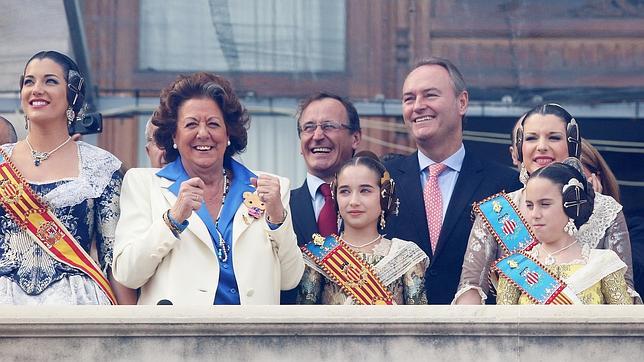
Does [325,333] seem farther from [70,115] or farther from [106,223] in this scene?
[70,115]

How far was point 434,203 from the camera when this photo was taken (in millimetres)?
7102

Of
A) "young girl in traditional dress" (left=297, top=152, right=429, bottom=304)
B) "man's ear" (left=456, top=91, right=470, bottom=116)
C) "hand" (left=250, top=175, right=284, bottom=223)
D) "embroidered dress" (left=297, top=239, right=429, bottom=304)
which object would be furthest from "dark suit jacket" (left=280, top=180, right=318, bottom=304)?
"man's ear" (left=456, top=91, right=470, bottom=116)

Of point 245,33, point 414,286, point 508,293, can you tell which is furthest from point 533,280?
point 245,33

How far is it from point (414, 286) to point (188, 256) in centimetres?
95

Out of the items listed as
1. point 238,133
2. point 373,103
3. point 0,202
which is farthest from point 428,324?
point 373,103

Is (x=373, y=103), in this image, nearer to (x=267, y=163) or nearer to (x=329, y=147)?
(x=267, y=163)

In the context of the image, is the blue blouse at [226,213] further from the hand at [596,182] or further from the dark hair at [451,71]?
the hand at [596,182]

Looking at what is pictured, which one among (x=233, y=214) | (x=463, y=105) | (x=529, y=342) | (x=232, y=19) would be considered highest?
(x=232, y=19)

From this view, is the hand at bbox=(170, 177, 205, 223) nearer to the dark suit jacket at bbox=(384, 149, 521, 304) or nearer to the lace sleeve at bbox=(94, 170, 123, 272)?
the lace sleeve at bbox=(94, 170, 123, 272)

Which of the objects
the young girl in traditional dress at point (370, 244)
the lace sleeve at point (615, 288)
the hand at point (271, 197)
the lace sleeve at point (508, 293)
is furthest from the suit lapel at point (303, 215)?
the lace sleeve at point (615, 288)

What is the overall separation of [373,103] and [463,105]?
2.11 meters

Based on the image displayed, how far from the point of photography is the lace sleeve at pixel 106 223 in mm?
6434

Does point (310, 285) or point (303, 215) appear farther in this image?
point (303, 215)

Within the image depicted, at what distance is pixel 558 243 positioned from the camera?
650 centimetres
